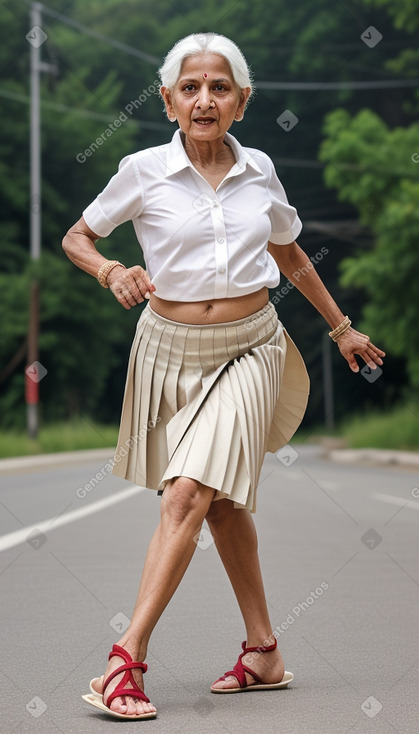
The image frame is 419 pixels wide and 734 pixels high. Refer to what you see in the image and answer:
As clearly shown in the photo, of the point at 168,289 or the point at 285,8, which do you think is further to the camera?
the point at 285,8

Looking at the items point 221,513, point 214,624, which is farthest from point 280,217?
point 214,624

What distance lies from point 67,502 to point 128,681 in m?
9.53

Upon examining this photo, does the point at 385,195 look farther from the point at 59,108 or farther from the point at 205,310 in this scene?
the point at 205,310

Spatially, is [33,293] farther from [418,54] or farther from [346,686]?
[346,686]

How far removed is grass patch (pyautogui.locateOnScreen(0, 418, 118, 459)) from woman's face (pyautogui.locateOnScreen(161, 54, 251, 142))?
74.7ft

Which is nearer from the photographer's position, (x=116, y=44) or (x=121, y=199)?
(x=121, y=199)

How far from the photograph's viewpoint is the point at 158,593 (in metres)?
3.92

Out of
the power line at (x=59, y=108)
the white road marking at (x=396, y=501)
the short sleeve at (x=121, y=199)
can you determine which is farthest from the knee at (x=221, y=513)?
the power line at (x=59, y=108)

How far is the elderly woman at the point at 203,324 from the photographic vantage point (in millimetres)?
4109

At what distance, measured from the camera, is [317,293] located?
15.9ft

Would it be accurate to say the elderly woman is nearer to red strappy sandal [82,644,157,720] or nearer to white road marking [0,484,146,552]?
red strappy sandal [82,644,157,720]

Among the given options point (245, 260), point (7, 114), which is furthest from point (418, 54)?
point (245, 260)

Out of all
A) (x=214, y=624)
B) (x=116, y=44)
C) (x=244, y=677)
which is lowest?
(x=244, y=677)

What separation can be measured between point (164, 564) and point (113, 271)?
895 millimetres
